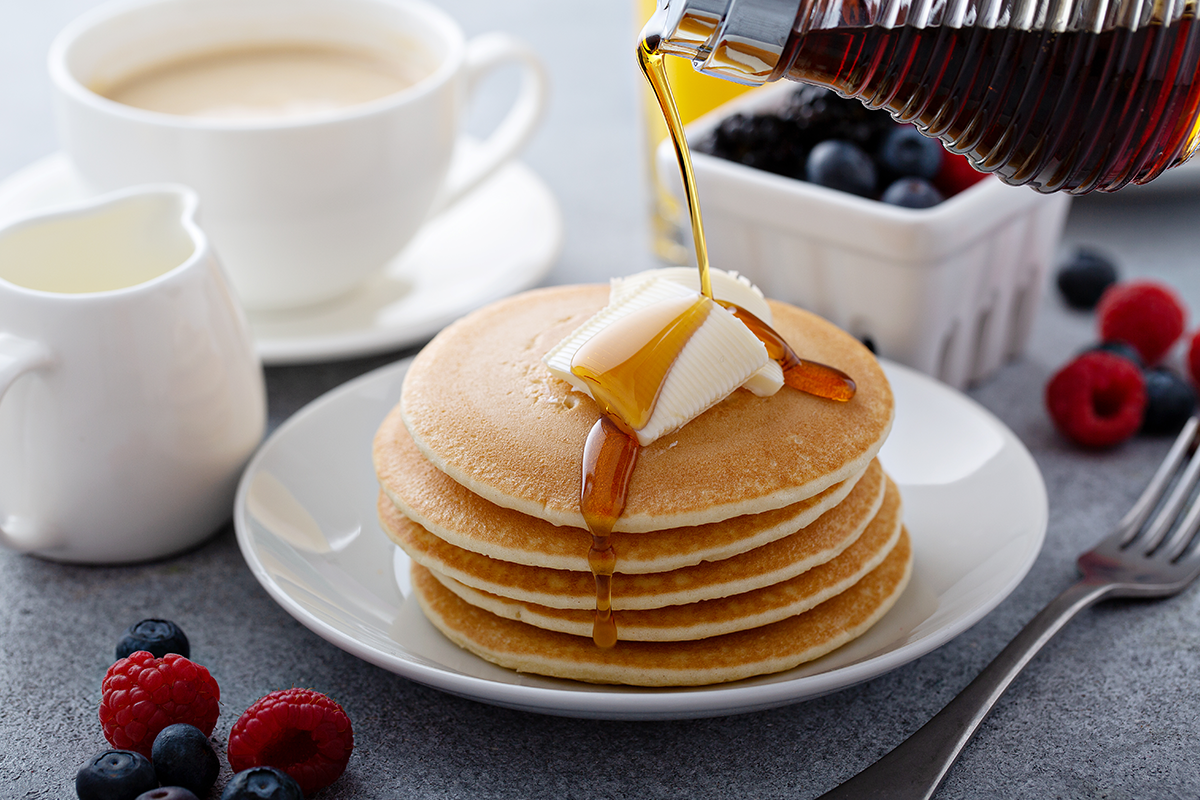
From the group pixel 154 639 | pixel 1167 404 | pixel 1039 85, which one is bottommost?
pixel 154 639

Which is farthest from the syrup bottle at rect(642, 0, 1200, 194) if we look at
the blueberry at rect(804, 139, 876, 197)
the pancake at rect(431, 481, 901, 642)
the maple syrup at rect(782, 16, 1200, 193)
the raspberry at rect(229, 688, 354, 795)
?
the raspberry at rect(229, 688, 354, 795)

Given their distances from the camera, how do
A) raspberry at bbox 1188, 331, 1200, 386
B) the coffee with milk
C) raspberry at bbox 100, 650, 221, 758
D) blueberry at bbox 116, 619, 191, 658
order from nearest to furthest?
1. raspberry at bbox 100, 650, 221, 758
2. blueberry at bbox 116, 619, 191, 658
3. raspberry at bbox 1188, 331, 1200, 386
4. the coffee with milk

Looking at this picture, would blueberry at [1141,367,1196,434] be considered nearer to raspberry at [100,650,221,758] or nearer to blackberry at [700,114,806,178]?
blackberry at [700,114,806,178]

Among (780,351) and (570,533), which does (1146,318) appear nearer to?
(780,351)

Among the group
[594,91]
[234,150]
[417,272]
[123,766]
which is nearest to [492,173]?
[417,272]

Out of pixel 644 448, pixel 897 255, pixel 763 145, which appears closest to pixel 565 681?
pixel 644 448

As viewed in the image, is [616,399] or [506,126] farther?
[506,126]

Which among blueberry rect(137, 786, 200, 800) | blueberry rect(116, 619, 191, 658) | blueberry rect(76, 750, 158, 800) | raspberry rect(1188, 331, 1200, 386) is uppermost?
raspberry rect(1188, 331, 1200, 386)
